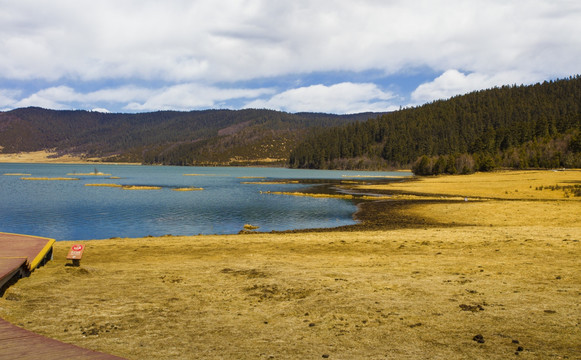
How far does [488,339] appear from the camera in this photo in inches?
349

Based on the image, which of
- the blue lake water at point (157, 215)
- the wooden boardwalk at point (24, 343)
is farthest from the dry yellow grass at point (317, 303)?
the blue lake water at point (157, 215)

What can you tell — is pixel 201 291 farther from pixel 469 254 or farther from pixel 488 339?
pixel 469 254

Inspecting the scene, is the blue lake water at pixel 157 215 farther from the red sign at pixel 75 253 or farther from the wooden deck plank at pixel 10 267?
the wooden deck plank at pixel 10 267

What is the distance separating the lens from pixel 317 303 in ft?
39.1

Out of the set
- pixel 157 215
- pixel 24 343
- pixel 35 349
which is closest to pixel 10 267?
pixel 24 343

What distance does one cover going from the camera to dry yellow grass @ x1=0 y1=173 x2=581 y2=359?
8.62m

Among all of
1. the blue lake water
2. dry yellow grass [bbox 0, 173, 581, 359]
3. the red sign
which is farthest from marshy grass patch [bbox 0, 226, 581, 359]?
the blue lake water

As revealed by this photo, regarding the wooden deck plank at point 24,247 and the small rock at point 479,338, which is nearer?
the small rock at point 479,338

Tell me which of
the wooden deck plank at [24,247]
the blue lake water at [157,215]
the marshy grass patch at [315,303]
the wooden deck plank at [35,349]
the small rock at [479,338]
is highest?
the wooden deck plank at [35,349]

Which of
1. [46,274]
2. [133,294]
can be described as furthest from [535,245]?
[46,274]

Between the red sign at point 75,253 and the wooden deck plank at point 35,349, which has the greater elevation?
the wooden deck plank at point 35,349

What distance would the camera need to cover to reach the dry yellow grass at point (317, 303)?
28.3ft

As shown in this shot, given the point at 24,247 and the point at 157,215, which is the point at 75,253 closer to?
the point at 24,247

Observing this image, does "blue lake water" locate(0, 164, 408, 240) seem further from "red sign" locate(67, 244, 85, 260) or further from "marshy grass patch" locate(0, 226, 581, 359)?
"red sign" locate(67, 244, 85, 260)
